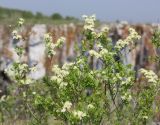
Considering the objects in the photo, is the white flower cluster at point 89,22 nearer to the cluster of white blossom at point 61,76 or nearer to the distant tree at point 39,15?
the cluster of white blossom at point 61,76

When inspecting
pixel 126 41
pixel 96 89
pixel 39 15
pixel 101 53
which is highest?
pixel 126 41

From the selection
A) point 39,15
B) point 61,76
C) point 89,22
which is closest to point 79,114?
point 61,76

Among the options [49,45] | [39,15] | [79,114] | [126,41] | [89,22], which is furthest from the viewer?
[39,15]

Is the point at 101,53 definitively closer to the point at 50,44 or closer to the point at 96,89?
the point at 96,89

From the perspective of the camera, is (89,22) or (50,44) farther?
(50,44)

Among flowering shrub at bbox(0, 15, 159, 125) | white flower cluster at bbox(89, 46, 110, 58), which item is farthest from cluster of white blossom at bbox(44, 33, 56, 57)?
white flower cluster at bbox(89, 46, 110, 58)

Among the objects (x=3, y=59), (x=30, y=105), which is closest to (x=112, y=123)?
(x=30, y=105)

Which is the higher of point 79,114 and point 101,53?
point 101,53

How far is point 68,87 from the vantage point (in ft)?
31.0

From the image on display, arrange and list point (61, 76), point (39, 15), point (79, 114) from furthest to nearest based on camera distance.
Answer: point (39, 15)
point (61, 76)
point (79, 114)

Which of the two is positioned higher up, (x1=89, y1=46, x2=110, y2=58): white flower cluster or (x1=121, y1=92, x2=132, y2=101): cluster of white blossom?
(x1=89, y1=46, x2=110, y2=58): white flower cluster

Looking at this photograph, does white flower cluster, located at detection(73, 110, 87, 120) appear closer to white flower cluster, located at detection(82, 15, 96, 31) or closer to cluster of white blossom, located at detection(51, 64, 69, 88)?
cluster of white blossom, located at detection(51, 64, 69, 88)

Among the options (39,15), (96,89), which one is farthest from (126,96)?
(39,15)

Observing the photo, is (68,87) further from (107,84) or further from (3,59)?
(3,59)
